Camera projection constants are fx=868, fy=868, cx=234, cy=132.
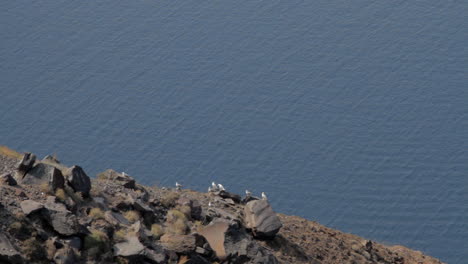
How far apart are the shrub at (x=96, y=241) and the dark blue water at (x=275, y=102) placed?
36.0 meters

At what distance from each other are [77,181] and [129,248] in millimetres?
3310

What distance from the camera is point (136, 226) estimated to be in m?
24.0

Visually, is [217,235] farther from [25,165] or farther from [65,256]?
[25,165]

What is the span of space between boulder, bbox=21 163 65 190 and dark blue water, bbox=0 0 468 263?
1363 inches

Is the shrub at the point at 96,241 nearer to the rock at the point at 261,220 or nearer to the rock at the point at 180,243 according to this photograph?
the rock at the point at 180,243

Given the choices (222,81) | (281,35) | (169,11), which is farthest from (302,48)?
(169,11)

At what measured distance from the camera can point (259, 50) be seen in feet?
252

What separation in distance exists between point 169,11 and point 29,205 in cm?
6274

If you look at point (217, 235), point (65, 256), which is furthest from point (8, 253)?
point (217, 235)

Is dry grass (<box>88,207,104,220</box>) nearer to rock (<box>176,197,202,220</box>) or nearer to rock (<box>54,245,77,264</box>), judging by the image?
rock (<box>54,245,77,264</box>)

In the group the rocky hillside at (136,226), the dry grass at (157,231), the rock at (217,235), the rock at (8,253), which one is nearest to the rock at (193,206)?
the rocky hillside at (136,226)

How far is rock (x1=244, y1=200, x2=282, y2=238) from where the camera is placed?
27.2 metres

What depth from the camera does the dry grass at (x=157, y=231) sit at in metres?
24.5

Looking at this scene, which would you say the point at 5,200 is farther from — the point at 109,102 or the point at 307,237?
the point at 109,102
